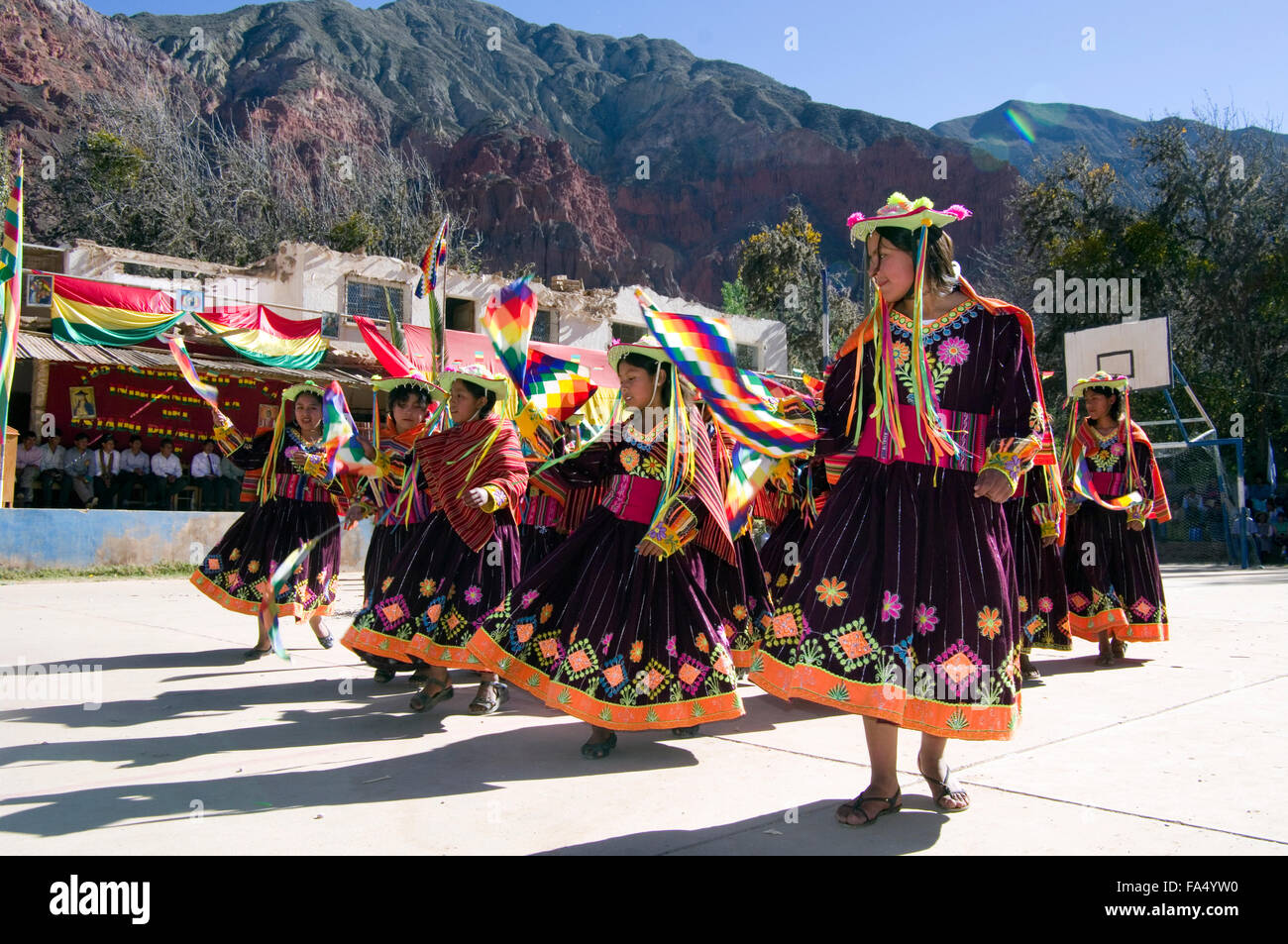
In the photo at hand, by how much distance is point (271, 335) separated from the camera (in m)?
16.3

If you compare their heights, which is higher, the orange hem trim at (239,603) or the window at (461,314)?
the window at (461,314)

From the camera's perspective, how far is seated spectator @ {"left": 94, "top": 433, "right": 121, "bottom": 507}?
53.3 ft

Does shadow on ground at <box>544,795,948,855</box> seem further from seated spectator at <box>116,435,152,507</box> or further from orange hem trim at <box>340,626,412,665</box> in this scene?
seated spectator at <box>116,435,152,507</box>

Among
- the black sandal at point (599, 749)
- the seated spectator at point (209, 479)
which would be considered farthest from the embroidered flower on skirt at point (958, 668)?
the seated spectator at point (209, 479)

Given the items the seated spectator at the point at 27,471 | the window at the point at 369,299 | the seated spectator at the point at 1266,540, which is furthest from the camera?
the window at the point at 369,299

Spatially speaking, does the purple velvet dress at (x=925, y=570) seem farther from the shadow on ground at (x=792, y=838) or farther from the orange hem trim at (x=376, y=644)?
the orange hem trim at (x=376, y=644)

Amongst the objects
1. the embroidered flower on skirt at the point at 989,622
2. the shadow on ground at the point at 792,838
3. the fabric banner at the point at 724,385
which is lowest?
the shadow on ground at the point at 792,838

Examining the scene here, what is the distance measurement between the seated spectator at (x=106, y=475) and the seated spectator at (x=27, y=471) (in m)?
0.83

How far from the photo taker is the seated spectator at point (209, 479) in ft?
56.8

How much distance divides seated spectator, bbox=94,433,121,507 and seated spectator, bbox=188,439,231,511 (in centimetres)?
124

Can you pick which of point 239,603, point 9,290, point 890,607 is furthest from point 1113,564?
point 9,290

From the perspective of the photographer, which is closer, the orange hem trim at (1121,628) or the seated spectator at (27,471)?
the orange hem trim at (1121,628)
